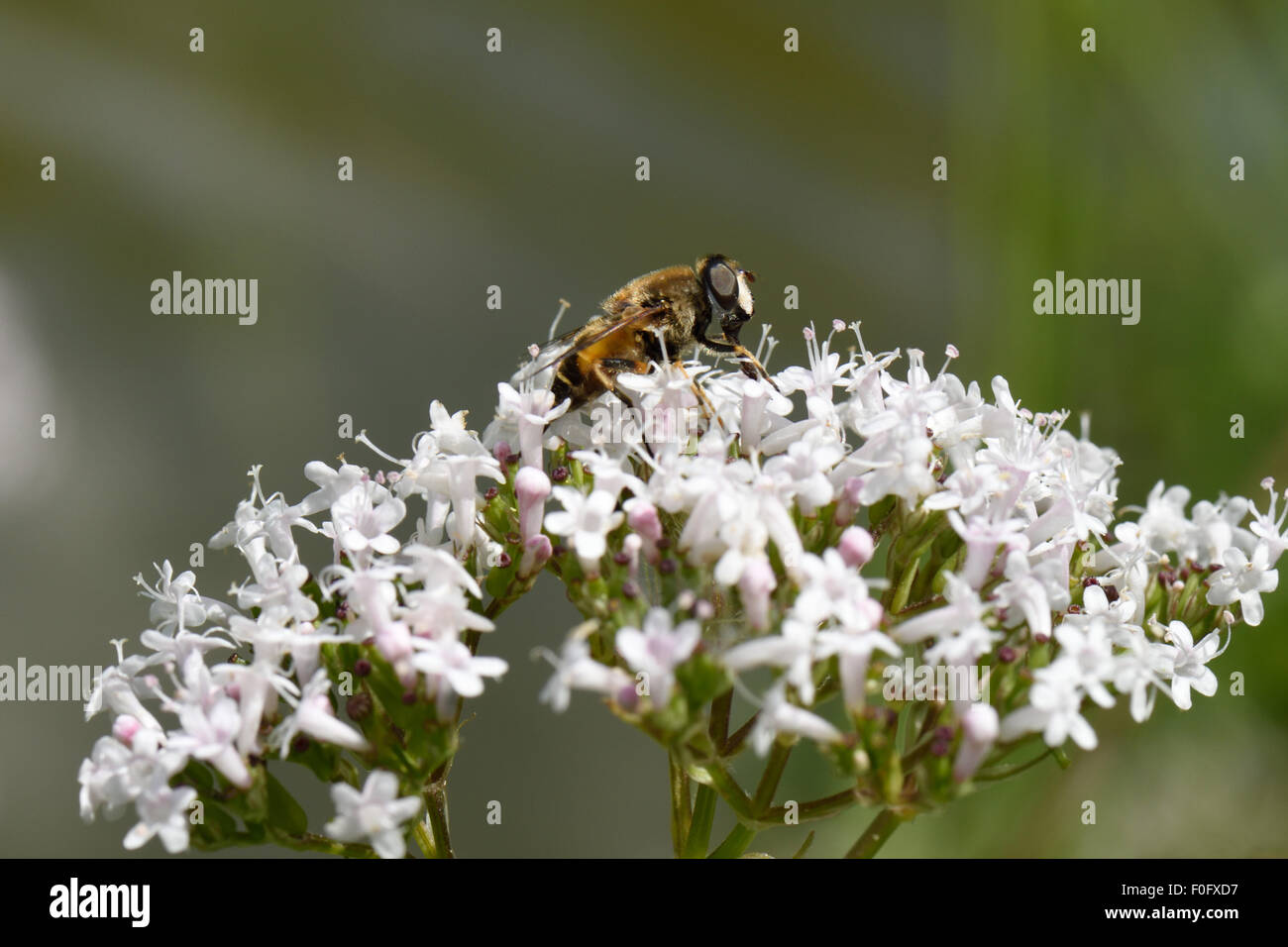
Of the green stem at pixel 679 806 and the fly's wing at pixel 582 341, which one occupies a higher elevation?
the fly's wing at pixel 582 341

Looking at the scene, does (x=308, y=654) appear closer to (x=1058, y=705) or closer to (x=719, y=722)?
(x=719, y=722)

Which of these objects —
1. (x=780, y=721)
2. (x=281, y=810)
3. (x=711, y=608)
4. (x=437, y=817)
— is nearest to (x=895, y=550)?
(x=711, y=608)

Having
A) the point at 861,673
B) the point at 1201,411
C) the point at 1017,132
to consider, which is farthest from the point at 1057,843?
the point at 1017,132

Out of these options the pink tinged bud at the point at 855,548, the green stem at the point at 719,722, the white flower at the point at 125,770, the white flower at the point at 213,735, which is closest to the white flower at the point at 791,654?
the pink tinged bud at the point at 855,548

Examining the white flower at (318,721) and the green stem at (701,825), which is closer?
the white flower at (318,721)

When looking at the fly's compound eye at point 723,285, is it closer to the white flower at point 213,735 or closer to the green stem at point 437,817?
the green stem at point 437,817

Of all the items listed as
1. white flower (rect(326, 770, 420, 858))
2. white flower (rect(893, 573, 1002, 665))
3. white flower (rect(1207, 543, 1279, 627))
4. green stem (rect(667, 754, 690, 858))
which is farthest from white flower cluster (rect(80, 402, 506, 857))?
white flower (rect(1207, 543, 1279, 627))
